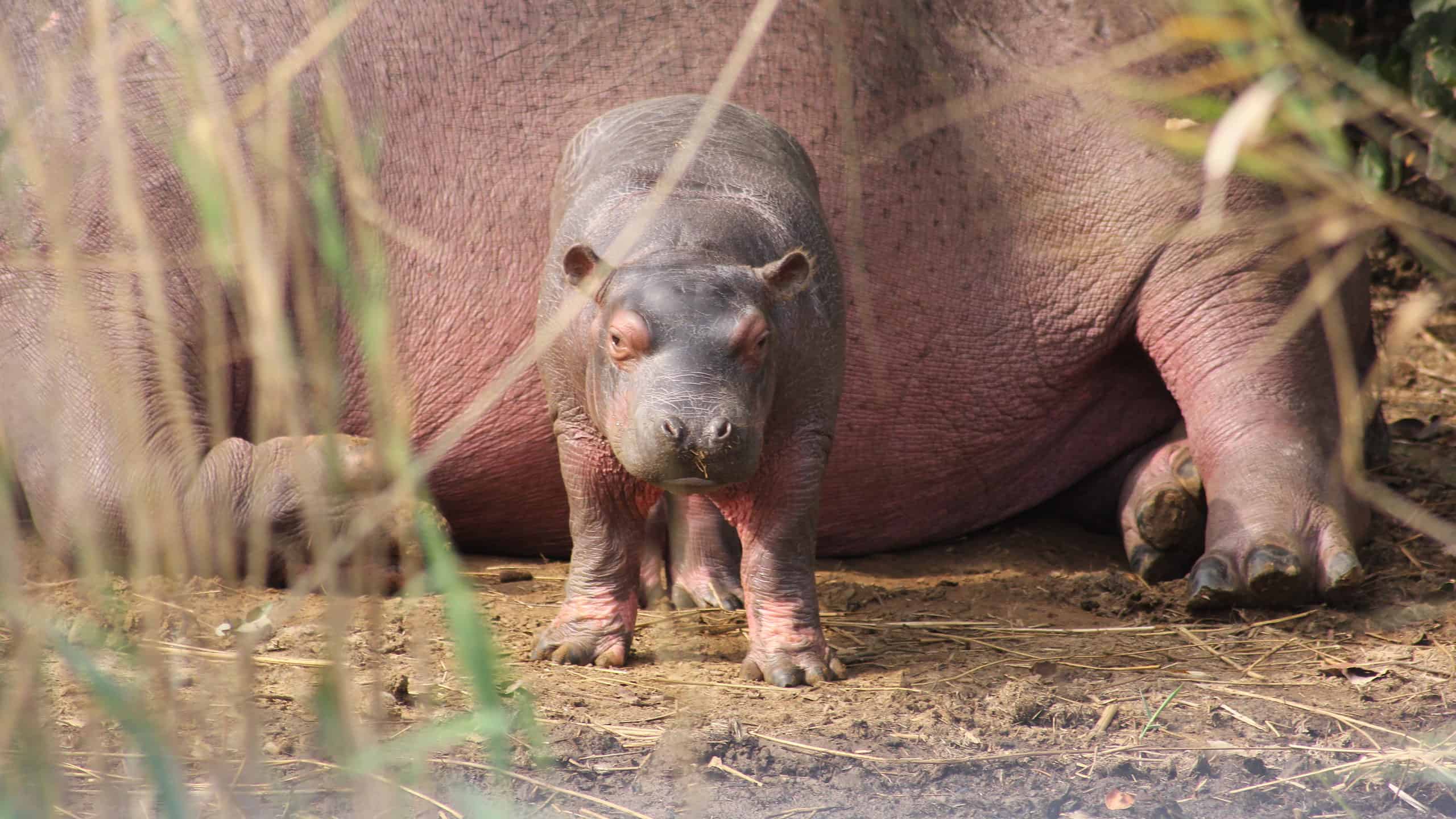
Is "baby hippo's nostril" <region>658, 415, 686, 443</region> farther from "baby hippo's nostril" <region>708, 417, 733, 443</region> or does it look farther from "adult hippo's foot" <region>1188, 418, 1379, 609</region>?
"adult hippo's foot" <region>1188, 418, 1379, 609</region>

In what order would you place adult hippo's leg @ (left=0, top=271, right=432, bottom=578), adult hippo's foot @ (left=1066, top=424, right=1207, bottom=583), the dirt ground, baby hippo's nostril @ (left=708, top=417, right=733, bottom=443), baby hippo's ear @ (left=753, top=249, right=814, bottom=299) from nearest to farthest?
the dirt ground → baby hippo's nostril @ (left=708, top=417, right=733, bottom=443) → baby hippo's ear @ (left=753, top=249, right=814, bottom=299) → adult hippo's leg @ (left=0, top=271, right=432, bottom=578) → adult hippo's foot @ (left=1066, top=424, right=1207, bottom=583)

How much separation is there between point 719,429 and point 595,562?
2.13ft

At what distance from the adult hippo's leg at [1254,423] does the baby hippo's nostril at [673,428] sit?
5.20 feet

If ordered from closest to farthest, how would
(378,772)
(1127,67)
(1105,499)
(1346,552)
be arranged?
(378,772) < (1346,552) < (1127,67) < (1105,499)

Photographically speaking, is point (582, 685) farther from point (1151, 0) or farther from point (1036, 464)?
point (1151, 0)

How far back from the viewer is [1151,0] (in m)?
4.63

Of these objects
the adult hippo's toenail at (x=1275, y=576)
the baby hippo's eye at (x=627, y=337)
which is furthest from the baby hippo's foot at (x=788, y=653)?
the adult hippo's toenail at (x=1275, y=576)

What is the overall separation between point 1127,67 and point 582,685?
237 centimetres

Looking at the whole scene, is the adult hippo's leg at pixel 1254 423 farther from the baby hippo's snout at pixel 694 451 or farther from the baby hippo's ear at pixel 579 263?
the baby hippo's ear at pixel 579 263

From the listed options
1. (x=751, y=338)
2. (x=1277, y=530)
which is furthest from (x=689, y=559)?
(x=1277, y=530)

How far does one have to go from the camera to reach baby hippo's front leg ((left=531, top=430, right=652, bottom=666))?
11.3ft

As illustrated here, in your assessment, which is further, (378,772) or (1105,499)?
(1105,499)

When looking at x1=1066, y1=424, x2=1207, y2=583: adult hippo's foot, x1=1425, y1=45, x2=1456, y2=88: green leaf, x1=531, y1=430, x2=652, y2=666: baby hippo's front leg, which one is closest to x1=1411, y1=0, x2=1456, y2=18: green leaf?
x1=1425, y1=45, x2=1456, y2=88: green leaf

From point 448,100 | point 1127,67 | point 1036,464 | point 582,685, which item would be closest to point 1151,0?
point 1127,67
